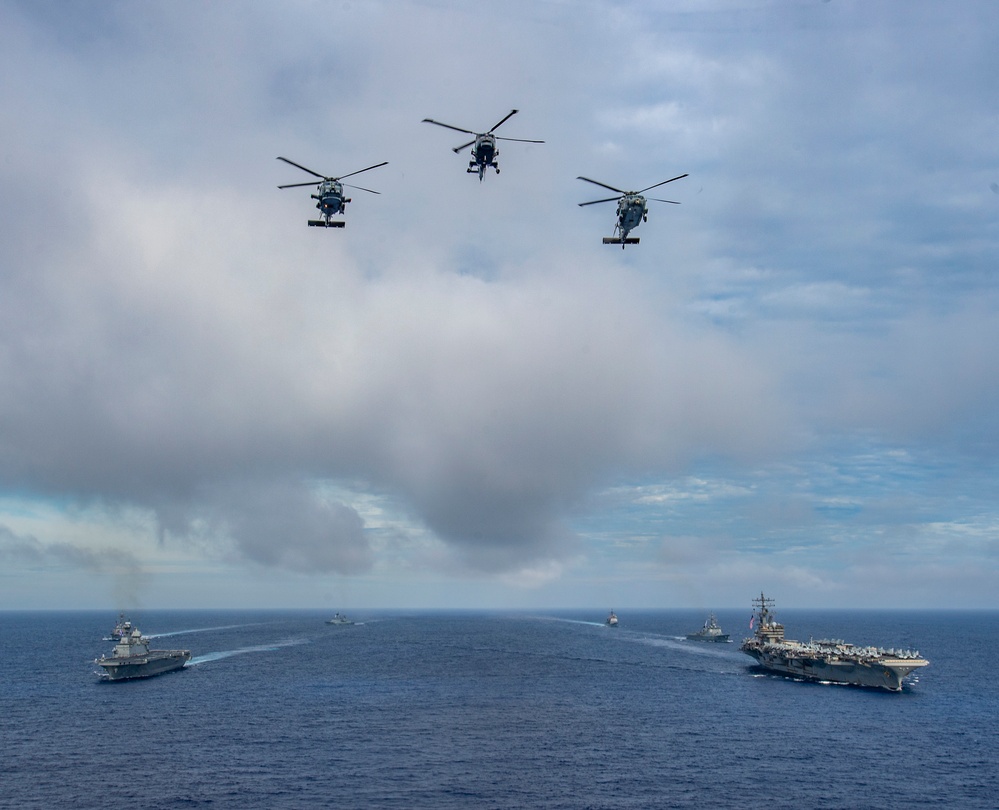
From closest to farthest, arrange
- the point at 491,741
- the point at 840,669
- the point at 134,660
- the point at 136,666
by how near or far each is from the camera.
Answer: the point at 491,741, the point at 840,669, the point at 134,660, the point at 136,666

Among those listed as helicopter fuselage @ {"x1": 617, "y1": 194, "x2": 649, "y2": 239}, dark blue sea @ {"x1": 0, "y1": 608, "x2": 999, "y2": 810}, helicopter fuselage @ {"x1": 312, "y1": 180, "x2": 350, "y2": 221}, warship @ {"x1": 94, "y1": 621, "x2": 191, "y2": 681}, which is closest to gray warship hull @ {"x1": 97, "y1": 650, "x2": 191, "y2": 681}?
warship @ {"x1": 94, "y1": 621, "x2": 191, "y2": 681}

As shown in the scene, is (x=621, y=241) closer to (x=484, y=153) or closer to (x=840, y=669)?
(x=484, y=153)

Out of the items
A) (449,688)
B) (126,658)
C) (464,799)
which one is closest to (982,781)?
(464,799)

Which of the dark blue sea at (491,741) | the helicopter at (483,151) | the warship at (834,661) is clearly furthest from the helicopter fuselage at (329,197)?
the warship at (834,661)

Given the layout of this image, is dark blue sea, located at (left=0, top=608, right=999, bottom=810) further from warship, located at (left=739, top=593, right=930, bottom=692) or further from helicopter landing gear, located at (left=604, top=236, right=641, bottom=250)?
helicopter landing gear, located at (left=604, top=236, right=641, bottom=250)

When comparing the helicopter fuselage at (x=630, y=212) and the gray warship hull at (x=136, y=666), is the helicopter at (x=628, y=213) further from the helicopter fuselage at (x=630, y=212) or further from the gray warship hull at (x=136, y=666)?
the gray warship hull at (x=136, y=666)

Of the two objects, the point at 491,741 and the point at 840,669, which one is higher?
the point at 491,741

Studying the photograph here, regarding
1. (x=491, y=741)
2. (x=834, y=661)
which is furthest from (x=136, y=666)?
(x=834, y=661)

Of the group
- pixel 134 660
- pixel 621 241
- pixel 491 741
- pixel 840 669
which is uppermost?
pixel 621 241
